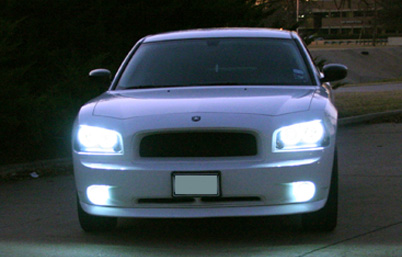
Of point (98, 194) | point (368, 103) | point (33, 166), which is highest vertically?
point (98, 194)

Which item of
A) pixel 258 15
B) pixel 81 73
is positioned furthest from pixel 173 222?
pixel 258 15

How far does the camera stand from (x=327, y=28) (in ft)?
621

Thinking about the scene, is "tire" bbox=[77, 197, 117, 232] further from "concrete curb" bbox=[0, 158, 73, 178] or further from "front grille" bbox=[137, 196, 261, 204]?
"concrete curb" bbox=[0, 158, 73, 178]

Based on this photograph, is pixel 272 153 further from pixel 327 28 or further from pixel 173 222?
pixel 327 28

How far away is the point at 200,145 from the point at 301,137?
2.34ft

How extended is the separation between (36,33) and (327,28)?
7023 inches

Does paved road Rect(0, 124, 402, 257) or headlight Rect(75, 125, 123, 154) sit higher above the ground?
headlight Rect(75, 125, 123, 154)

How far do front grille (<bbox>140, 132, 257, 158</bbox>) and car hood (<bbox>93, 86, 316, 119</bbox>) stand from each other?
185mm

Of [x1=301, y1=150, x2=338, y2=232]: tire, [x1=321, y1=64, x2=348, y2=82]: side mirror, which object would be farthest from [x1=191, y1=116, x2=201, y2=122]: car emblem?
[x1=321, y1=64, x2=348, y2=82]: side mirror

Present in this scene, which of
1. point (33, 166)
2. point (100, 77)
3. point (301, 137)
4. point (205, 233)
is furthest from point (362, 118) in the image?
point (301, 137)

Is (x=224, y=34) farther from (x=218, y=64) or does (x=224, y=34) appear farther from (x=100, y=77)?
(x=100, y=77)

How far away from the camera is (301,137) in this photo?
6312mm

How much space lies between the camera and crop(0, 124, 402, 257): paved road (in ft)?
20.4

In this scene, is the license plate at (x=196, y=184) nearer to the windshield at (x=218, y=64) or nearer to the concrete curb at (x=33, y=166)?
the windshield at (x=218, y=64)
